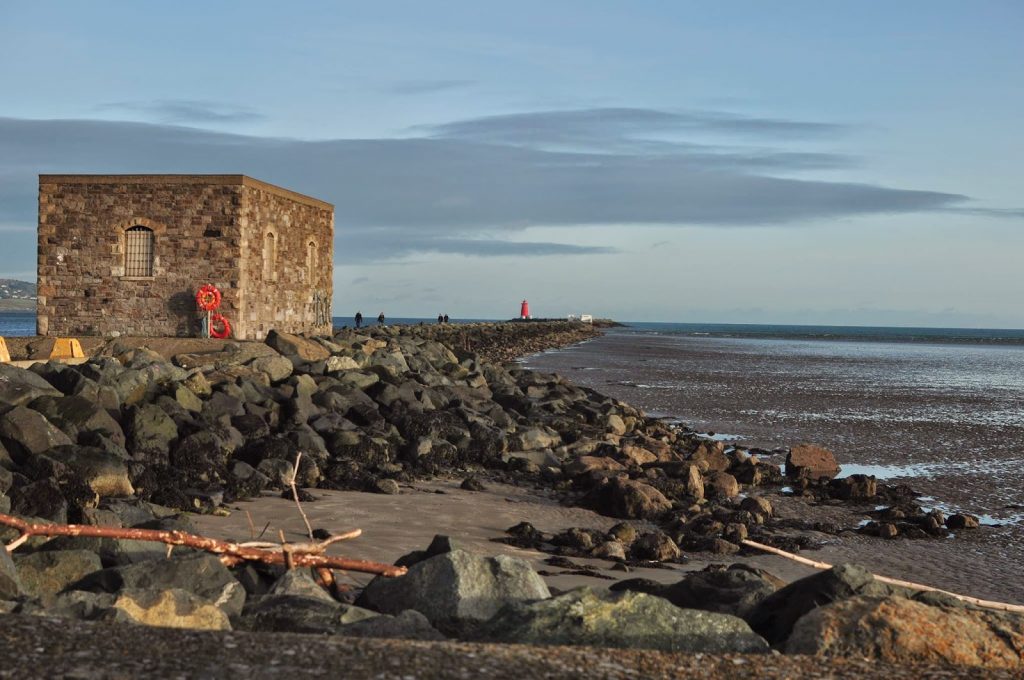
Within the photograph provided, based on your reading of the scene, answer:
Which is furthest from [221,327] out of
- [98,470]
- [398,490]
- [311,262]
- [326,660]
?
[326,660]

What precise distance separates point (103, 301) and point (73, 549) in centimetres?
1450

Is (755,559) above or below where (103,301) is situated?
below

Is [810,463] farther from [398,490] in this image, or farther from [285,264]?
[285,264]

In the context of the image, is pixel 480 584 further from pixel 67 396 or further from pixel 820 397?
pixel 820 397

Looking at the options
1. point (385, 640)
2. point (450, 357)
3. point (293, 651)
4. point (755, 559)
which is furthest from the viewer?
point (450, 357)

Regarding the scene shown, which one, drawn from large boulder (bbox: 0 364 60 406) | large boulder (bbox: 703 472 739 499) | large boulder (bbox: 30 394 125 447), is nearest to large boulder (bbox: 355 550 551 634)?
large boulder (bbox: 30 394 125 447)

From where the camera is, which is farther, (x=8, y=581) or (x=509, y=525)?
(x=509, y=525)

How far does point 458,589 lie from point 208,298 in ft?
49.0

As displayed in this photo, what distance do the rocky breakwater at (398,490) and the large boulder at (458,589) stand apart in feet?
0.04

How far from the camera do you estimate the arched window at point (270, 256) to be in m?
20.7

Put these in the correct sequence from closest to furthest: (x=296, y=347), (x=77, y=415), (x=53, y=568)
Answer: (x=53, y=568), (x=77, y=415), (x=296, y=347)

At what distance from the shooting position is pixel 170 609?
4.56 meters

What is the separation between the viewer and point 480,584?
532 cm

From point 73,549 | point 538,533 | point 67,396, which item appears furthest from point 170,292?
point 73,549
